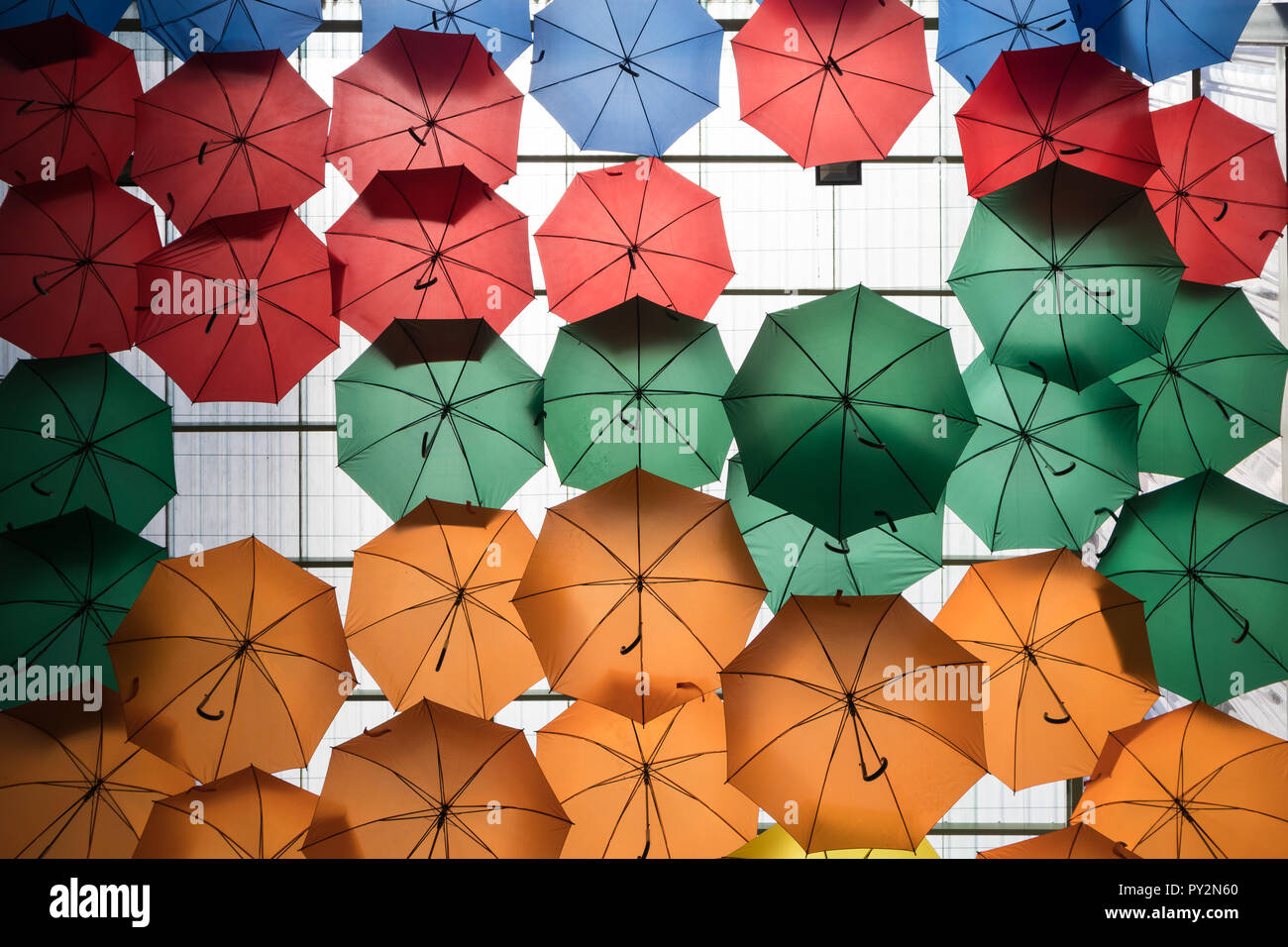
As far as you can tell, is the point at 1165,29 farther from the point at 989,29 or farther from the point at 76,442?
the point at 76,442

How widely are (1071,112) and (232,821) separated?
8.78 m

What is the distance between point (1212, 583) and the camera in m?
6.77

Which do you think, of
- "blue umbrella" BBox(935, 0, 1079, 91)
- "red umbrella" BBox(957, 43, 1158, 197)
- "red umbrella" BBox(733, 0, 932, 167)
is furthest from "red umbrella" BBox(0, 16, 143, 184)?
"red umbrella" BBox(957, 43, 1158, 197)

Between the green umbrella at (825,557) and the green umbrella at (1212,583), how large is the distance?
5.91ft

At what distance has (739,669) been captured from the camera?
611 centimetres

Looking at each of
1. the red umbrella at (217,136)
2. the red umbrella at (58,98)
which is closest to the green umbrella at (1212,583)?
the red umbrella at (217,136)

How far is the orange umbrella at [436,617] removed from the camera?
6.55 metres

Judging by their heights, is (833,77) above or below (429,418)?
above

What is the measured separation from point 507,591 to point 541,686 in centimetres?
188

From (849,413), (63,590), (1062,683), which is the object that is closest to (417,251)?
(849,413)
